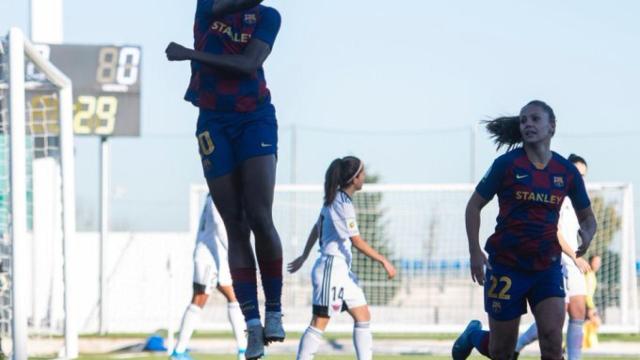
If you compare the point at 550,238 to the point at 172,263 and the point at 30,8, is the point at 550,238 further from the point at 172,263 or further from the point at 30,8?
the point at 30,8

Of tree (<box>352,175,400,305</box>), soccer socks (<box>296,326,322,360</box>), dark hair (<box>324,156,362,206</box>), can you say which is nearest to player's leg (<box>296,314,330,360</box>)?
soccer socks (<box>296,326,322,360</box>)

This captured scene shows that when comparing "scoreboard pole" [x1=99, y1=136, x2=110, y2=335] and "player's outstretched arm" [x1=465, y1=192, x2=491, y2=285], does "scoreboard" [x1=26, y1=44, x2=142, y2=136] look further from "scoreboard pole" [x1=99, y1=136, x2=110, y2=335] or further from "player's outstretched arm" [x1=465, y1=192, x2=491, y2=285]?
"player's outstretched arm" [x1=465, y1=192, x2=491, y2=285]

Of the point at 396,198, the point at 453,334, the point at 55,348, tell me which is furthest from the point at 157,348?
the point at 396,198

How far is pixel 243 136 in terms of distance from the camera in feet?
24.8

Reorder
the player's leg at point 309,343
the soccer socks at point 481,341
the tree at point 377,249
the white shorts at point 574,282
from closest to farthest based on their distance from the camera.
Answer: the soccer socks at point 481,341, the player's leg at point 309,343, the white shorts at point 574,282, the tree at point 377,249

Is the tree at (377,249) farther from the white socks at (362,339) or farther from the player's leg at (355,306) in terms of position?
the white socks at (362,339)

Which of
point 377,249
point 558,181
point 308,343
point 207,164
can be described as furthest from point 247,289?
point 377,249

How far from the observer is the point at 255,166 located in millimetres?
7492

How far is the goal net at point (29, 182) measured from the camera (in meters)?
12.6

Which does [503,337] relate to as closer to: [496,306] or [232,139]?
[496,306]

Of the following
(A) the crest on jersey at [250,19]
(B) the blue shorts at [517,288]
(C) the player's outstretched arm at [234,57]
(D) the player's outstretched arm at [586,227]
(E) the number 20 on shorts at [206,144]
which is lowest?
(B) the blue shorts at [517,288]

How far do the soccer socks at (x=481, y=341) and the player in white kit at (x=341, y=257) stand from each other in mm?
2024

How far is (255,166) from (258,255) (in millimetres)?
546

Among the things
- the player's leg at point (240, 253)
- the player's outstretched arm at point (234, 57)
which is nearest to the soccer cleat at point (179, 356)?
the player's leg at point (240, 253)
